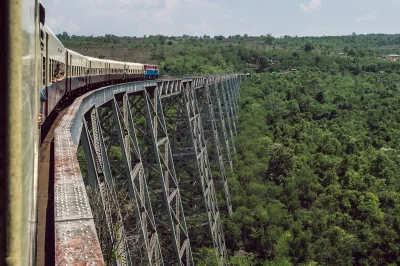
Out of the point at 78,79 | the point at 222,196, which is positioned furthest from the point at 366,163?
the point at 78,79

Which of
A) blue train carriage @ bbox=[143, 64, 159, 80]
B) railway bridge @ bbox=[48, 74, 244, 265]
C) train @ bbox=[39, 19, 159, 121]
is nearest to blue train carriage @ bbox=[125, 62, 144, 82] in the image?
train @ bbox=[39, 19, 159, 121]

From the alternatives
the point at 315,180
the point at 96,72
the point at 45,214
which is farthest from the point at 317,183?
the point at 45,214

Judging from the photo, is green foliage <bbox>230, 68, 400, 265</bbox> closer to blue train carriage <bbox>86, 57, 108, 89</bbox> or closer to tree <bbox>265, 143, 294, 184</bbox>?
tree <bbox>265, 143, 294, 184</bbox>

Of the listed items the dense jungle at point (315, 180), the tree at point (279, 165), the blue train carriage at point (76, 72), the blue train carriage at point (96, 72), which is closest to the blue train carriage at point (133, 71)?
the blue train carriage at point (96, 72)

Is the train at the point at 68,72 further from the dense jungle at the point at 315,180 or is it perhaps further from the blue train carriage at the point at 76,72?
the dense jungle at the point at 315,180

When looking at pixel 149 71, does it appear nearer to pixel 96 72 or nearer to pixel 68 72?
pixel 96 72

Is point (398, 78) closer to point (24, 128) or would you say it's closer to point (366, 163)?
point (366, 163)
